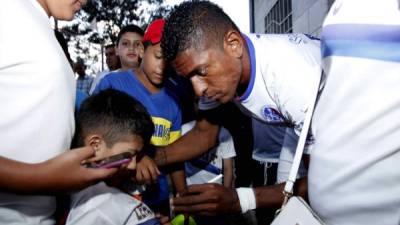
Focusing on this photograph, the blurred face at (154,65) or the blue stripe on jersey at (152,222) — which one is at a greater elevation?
the blurred face at (154,65)

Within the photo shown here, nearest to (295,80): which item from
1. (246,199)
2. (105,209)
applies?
(246,199)

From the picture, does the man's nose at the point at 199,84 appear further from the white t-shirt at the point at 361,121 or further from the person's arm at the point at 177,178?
the white t-shirt at the point at 361,121

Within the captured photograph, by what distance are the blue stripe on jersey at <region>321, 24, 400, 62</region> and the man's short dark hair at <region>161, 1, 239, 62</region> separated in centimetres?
109

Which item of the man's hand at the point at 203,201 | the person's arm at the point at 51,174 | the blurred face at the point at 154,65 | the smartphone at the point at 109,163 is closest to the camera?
the person's arm at the point at 51,174

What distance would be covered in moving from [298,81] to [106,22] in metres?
31.0

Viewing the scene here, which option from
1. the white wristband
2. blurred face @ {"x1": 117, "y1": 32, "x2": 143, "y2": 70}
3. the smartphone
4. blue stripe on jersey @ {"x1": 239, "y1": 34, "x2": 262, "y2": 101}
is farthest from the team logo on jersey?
blurred face @ {"x1": 117, "y1": 32, "x2": 143, "y2": 70}

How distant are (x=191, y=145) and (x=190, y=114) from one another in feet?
1.19

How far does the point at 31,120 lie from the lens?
A: 132cm

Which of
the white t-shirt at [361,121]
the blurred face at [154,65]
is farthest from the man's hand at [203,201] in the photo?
the white t-shirt at [361,121]

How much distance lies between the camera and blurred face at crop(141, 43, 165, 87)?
109 inches

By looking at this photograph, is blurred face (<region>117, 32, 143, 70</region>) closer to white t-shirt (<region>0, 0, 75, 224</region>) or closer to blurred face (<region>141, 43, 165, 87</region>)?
blurred face (<region>141, 43, 165, 87</region>)

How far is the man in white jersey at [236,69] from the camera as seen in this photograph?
202 centimetres

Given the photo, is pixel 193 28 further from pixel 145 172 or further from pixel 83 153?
pixel 83 153

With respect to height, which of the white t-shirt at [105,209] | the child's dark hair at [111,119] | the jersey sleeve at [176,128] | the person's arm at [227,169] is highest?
the child's dark hair at [111,119]
